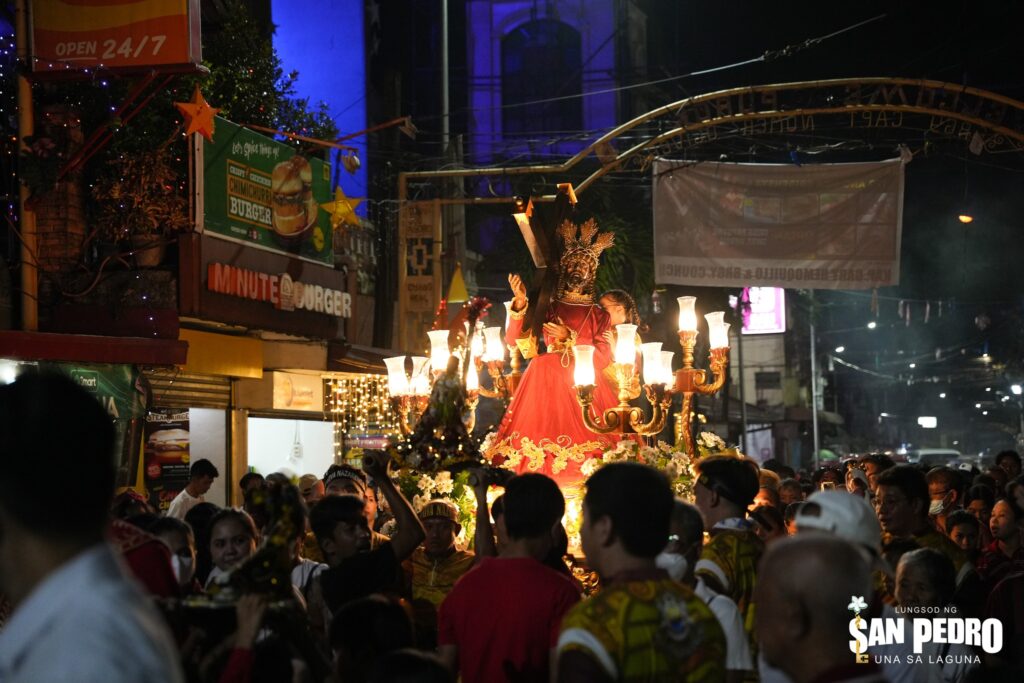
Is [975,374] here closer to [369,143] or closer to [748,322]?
[748,322]

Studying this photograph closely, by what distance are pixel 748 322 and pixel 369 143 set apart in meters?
24.3

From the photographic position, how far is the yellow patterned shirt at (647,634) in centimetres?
376

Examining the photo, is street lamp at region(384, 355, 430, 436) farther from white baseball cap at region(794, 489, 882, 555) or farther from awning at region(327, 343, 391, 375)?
awning at region(327, 343, 391, 375)

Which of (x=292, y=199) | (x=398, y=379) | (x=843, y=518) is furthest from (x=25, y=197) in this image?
(x=843, y=518)

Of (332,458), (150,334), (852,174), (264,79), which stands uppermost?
(264,79)

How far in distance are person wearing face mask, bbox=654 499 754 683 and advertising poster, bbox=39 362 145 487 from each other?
10247mm

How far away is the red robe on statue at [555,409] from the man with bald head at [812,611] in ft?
24.0

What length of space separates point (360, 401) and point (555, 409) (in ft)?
35.2

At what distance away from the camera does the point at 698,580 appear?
5.32 meters

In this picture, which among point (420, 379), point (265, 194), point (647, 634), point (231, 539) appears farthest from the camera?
point (265, 194)

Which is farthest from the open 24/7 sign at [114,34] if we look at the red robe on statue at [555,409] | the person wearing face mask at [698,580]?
the person wearing face mask at [698,580]

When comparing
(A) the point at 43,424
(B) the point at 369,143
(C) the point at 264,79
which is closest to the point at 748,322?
(B) the point at 369,143

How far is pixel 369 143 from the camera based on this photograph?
28.0 m

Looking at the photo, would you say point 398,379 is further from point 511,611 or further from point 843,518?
point 843,518
